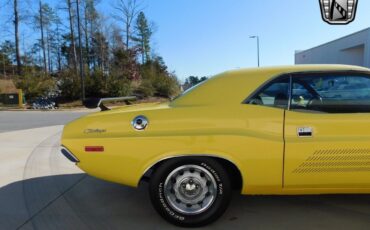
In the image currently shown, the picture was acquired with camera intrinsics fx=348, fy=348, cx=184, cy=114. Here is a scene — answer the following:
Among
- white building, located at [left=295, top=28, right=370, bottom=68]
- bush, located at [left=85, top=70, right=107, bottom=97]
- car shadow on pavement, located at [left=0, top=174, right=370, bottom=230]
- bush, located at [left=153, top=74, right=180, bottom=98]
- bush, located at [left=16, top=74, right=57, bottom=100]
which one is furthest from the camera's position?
bush, located at [left=153, top=74, right=180, bottom=98]

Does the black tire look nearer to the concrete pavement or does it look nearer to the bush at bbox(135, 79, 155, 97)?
the concrete pavement

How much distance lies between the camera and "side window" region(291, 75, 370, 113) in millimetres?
3289

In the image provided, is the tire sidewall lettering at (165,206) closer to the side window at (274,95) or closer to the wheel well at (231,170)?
the wheel well at (231,170)

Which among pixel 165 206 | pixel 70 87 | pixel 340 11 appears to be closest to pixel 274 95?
pixel 165 206

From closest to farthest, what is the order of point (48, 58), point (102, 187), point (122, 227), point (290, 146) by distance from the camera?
point (290, 146)
point (122, 227)
point (102, 187)
point (48, 58)

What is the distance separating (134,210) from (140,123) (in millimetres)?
1124

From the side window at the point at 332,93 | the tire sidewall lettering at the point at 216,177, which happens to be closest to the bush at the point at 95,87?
the tire sidewall lettering at the point at 216,177

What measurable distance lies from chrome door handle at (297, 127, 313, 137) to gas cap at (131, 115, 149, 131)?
1.43m

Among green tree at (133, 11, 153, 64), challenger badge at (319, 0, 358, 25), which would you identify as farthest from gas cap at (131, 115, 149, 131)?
green tree at (133, 11, 153, 64)

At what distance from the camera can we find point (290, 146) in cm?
323

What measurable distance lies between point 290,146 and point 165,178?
1.22m

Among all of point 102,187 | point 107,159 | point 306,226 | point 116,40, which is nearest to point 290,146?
point 306,226

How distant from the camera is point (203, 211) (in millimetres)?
3424

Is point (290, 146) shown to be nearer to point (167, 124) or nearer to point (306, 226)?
point (306, 226)
